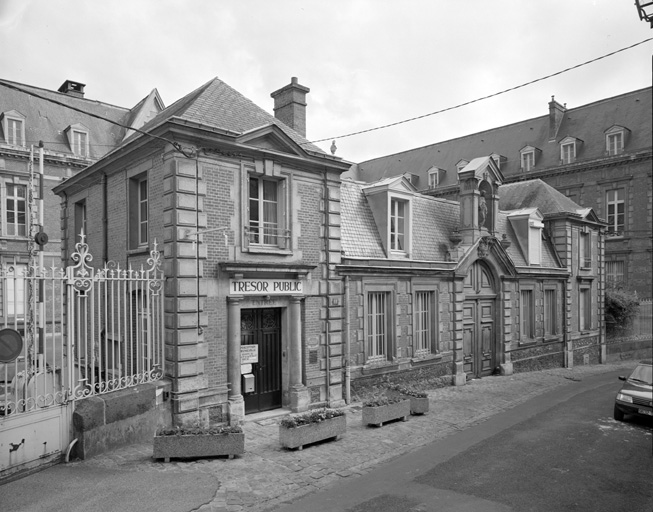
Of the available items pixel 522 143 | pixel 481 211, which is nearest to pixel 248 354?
pixel 481 211

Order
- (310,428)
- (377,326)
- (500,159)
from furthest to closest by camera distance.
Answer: (500,159)
(377,326)
(310,428)

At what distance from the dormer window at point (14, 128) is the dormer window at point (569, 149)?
3667cm

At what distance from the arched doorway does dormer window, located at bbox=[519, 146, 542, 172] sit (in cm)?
2345

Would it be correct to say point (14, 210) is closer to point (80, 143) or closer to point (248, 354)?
point (80, 143)

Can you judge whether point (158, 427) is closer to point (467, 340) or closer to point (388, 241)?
point (388, 241)

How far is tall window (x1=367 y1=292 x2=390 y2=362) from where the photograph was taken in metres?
15.4

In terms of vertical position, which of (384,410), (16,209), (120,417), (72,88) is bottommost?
(384,410)

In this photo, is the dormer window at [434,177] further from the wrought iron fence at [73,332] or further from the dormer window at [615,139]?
the wrought iron fence at [73,332]

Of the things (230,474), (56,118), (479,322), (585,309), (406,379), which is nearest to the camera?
(230,474)

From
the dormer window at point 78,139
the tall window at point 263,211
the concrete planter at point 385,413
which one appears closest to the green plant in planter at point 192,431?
the concrete planter at point 385,413

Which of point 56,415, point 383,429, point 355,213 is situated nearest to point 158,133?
point 56,415

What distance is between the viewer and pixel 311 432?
10.3 metres

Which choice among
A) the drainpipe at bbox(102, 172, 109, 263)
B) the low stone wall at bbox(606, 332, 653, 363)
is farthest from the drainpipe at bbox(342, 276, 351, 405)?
the low stone wall at bbox(606, 332, 653, 363)

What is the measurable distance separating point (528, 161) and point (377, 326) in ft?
99.4
